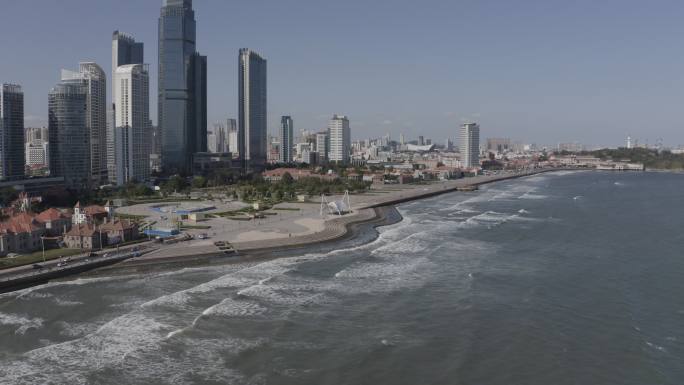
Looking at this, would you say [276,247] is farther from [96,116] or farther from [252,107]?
[252,107]

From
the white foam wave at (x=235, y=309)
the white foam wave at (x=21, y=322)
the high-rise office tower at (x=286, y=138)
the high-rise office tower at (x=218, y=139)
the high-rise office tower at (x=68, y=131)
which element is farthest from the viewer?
the high-rise office tower at (x=218, y=139)

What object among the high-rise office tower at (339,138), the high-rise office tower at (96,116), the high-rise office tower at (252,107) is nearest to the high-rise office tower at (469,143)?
the high-rise office tower at (339,138)

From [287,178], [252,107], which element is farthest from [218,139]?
[287,178]

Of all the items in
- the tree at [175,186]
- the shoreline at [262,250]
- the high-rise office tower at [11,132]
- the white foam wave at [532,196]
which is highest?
the high-rise office tower at [11,132]

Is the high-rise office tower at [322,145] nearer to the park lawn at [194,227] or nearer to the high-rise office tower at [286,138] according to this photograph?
the high-rise office tower at [286,138]

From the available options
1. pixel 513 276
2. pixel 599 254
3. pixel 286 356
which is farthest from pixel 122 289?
pixel 599 254
